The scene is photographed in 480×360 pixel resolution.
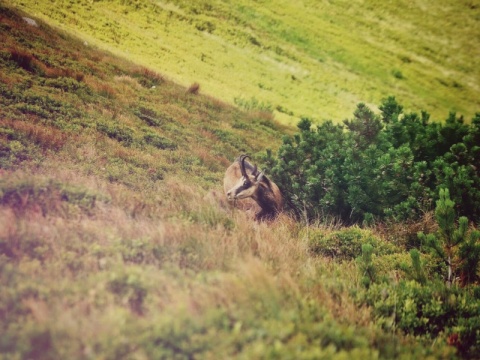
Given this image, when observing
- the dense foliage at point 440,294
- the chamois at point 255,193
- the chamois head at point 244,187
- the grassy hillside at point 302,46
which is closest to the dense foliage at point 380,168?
the chamois at point 255,193

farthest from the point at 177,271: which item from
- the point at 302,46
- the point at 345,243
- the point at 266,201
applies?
the point at 302,46

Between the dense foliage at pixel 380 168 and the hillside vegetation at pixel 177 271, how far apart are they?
0.58m

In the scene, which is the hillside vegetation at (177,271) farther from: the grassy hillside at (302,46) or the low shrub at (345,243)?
the grassy hillside at (302,46)

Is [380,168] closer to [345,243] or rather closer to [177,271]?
[345,243]

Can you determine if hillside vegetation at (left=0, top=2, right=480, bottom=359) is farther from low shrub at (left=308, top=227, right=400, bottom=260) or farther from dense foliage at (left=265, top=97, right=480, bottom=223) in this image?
dense foliage at (left=265, top=97, right=480, bottom=223)

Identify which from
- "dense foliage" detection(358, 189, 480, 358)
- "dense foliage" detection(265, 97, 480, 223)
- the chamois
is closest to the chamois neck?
the chamois

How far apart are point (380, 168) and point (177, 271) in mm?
5156

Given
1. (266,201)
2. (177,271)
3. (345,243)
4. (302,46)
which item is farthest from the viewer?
(302,46)

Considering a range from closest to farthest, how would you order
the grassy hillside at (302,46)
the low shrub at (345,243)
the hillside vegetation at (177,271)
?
the hillside vegetation at (177,271) < the low shrub at (345,243) < the grassy hillside at (302,46)

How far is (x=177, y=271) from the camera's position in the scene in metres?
3.49

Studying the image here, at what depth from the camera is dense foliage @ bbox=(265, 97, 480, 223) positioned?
22.6 ft

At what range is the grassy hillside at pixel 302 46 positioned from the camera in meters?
16.2

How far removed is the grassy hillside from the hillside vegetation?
819 cm

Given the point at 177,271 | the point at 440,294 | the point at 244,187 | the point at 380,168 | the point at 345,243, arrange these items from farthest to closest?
the point at 244,187, the point at 380,168, the point at 345,243, the point at 440,294, the point at 177,271
